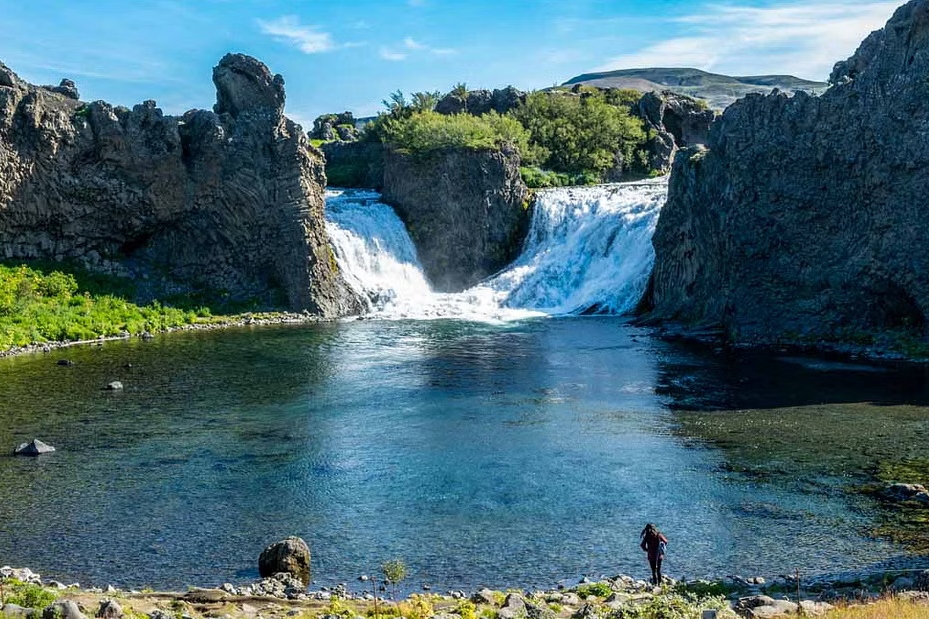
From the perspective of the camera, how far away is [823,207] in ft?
203

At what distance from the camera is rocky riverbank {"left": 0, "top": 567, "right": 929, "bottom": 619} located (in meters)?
19.6

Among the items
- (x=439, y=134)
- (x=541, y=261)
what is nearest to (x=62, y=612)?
(x=541, y=261)

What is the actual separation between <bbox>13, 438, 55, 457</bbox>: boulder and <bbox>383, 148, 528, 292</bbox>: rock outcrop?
5355 centimetres

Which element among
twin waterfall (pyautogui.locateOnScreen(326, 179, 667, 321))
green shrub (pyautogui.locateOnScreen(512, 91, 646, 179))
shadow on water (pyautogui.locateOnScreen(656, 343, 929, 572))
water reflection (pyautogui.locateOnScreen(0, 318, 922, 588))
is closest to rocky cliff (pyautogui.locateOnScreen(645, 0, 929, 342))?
shadow on water (pyautogui.locateOnScreen(656, 343, 929, 572))

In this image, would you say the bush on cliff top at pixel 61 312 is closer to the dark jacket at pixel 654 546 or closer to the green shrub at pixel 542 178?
the green shrub at pixel 542 178

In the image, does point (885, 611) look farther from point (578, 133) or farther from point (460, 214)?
point (578, 133)

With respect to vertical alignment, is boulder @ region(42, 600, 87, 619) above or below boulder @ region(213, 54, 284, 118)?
below

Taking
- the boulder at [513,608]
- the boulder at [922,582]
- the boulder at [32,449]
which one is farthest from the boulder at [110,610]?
the boulder at [32,449]

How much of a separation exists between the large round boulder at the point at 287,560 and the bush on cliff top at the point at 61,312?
146 feet

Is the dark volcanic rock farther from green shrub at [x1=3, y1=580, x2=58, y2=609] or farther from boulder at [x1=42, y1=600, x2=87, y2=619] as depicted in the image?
boulder at [x1=42, y1=600, x2=87, y2=619]

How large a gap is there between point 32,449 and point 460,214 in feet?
185

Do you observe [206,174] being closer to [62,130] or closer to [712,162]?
[62,130]

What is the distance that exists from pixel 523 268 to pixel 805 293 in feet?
98.8

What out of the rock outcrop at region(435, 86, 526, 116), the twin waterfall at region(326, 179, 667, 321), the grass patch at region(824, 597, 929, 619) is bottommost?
the grass patch at region(824, 597, 929, 619)
